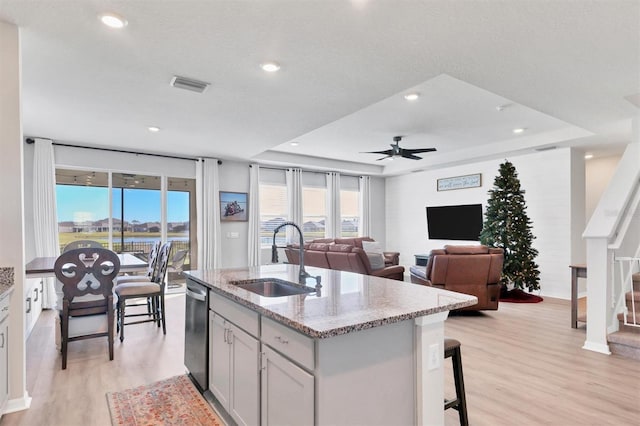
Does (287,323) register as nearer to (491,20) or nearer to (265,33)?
(265,33)

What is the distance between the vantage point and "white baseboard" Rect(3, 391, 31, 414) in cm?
247

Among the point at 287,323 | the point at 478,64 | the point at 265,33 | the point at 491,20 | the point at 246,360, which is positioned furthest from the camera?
the point at 478,64

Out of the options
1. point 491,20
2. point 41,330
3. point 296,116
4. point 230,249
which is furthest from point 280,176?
point 491,20

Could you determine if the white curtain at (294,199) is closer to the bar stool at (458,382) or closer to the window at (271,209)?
the window at (271,209)

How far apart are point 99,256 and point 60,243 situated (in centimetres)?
335

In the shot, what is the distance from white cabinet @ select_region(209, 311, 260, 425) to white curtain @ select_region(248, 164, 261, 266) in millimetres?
5114

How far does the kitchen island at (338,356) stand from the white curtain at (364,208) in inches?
283

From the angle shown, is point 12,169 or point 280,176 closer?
point 12,169

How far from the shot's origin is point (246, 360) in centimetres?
208

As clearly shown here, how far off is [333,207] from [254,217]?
7.10ft

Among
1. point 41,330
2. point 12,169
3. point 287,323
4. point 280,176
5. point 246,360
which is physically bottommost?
point 41,330

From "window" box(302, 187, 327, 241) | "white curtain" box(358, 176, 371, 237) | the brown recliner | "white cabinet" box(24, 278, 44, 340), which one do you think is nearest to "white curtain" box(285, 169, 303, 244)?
"window" box(302, 187, 327, 241)

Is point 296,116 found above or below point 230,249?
above

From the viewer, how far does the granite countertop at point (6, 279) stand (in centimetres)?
229
